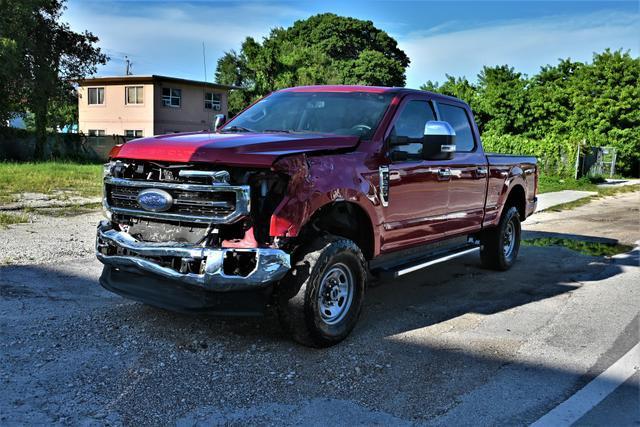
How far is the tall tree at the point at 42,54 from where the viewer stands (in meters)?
26.2

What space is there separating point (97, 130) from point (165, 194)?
123 ft

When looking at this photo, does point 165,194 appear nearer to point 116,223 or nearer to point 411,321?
point 116,223

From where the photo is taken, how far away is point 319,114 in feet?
18.8

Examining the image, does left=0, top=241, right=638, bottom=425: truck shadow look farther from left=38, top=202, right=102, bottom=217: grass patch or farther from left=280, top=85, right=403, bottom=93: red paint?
left=38, top=202, right=102, bottom=217: grass patch

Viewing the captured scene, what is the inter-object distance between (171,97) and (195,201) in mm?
35067

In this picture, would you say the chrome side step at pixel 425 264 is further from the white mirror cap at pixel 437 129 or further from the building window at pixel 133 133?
the building window at pixel 133 133

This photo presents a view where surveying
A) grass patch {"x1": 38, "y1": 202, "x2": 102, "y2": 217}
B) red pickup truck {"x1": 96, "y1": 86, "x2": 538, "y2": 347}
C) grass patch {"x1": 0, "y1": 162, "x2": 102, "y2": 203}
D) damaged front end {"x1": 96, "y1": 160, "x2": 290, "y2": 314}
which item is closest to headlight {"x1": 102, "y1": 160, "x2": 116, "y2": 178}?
red pickup truck {"x1": 96, "y1": 86, "x2": 538, "y2": 347}

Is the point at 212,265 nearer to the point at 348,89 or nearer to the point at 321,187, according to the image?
the point at 321,187

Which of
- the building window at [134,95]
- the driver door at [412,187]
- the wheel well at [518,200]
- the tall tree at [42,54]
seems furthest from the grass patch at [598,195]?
the building window at [134,95]

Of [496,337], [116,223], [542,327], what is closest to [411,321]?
[496,337]

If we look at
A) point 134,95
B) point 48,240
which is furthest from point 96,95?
point 48,240

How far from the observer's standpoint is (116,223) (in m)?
4.92

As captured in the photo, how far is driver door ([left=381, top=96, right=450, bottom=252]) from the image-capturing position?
17.5ft

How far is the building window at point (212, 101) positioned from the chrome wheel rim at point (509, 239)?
3395 centimetres
